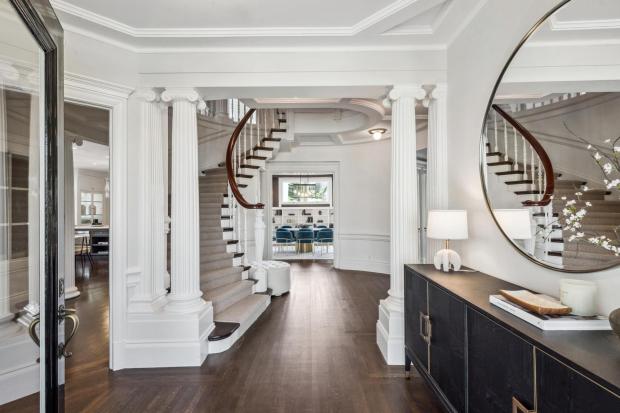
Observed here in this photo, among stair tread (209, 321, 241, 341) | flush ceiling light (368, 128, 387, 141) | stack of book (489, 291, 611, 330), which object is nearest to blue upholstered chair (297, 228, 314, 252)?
flush ceiling light (368, 128, 387, 141)

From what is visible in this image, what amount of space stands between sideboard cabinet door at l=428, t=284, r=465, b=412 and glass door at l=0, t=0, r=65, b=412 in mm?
1856

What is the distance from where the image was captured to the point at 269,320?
358cm

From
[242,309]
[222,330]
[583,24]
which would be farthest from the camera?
[242,309]

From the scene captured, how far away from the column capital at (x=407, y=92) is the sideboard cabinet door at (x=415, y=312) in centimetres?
159

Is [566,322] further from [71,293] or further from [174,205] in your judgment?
[71,293]

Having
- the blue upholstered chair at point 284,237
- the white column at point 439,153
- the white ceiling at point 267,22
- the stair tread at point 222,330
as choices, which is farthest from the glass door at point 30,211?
the blue upholstered chair at point 284,237

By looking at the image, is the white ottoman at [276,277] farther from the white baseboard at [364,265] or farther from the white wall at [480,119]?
the white wall at [480,119]

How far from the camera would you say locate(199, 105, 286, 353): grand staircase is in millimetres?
3291

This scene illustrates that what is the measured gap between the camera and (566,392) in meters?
0.98

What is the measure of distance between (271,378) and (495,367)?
5.63 feet

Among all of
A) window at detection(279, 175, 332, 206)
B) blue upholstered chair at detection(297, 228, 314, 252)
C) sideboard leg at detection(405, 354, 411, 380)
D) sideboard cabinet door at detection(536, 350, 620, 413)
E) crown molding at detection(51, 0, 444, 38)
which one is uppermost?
crown molding at detection(51, 0, 444, 38)

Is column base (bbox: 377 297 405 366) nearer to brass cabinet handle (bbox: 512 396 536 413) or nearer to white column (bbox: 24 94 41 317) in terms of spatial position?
brass cabinet handle (bbox: 512 396 536 413)

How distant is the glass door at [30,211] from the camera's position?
1030mm

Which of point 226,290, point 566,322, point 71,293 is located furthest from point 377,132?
point 71,293
